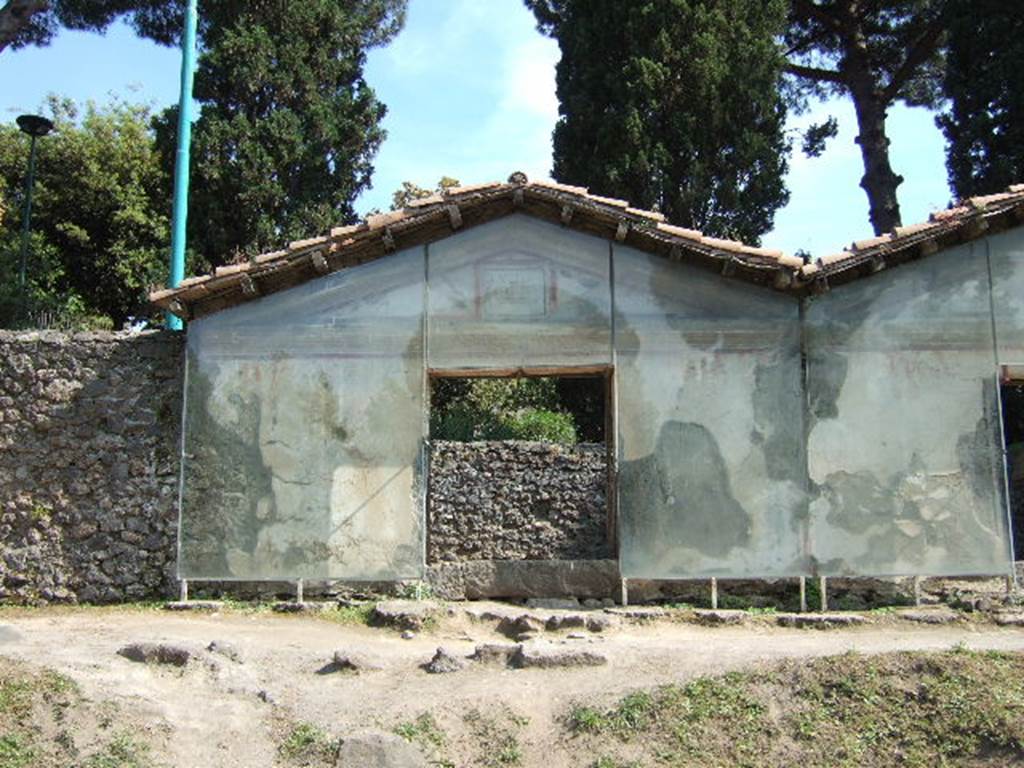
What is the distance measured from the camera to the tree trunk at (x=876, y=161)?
2127cm

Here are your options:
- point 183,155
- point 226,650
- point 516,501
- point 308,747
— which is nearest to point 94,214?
point 183,155

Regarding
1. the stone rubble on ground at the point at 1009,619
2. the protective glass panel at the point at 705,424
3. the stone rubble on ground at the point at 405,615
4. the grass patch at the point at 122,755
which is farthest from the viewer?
the protective glass panel at the point at 705,424

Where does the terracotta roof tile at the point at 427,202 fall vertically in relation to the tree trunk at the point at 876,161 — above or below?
below

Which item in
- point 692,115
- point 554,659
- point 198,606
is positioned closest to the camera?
point 554,659

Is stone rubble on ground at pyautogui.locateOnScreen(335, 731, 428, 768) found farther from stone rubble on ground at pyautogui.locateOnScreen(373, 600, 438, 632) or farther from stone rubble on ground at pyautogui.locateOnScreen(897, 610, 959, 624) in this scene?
stone rubble on ground at pyautogui.locateOnScreen(897, 610, 959, 624)

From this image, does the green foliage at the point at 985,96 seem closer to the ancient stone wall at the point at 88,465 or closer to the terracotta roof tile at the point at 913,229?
the terracotta roof tile at the point at 913,229

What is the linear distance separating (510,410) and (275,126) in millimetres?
6573

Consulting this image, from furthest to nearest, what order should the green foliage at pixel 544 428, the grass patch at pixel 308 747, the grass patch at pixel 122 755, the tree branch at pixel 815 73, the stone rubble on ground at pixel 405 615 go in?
the tree branch at pixel 815 73, the green foliage at pixel 544 428, the stone rubble on ground at pixel 405 615, the grass patch at pixel 308 747, the grass patch at pixel 122 755

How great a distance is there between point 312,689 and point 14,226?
1807cm

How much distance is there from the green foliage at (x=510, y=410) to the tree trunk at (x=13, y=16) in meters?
8.81

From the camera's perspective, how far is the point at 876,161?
71.3ft

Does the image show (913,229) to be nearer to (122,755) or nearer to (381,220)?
(381,220)

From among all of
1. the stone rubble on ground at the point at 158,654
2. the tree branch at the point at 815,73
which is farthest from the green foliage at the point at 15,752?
the tree branch at the point at 815,73

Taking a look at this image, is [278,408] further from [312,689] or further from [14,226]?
[14,226]
